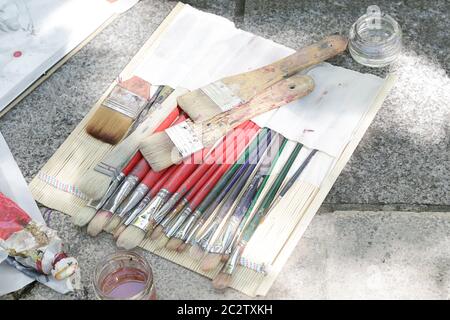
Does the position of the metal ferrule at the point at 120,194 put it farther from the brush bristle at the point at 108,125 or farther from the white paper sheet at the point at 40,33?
the white paper sheet at the point at 40,33

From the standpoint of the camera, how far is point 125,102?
6.61 feet

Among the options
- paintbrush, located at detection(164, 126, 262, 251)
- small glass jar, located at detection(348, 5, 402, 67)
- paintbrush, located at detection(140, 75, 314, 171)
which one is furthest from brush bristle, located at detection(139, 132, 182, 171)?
small glass jar, located at detection(348, 5, 402, 67)

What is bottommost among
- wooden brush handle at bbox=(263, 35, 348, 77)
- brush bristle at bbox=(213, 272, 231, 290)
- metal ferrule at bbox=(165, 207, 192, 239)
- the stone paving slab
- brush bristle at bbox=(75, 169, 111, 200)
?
the stone paving slab

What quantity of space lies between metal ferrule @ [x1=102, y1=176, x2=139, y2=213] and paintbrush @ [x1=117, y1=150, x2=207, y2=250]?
61 millimetres

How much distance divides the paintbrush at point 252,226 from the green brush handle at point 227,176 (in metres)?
0.09

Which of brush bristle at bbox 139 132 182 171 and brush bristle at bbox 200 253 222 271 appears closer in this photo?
brush bristle at bbox 200 253 222 271

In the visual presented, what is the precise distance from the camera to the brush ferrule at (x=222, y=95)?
1945 mm

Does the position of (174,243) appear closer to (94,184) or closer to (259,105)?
(94,184)

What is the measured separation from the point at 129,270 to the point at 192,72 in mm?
628

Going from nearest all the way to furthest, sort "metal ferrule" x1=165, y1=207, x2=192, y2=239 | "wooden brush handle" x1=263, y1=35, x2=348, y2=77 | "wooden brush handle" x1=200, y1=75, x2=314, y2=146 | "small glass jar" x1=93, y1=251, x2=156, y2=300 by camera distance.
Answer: "small glass jar" x1=93, y1=251, x2=156, y2=300
"metal ferrule" x1=165, y1=207, x2=192, y2=239
"wooden brush handle" x1=200, y1=75, x2=314, y2=146
"wooden brush handle" x1=263, y1=35, x2=348, y2=77

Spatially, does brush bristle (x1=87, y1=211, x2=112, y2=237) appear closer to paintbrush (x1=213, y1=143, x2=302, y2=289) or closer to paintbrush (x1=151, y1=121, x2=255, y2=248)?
paintbrush (x1=151, y1=121, x2=255, y2=248)

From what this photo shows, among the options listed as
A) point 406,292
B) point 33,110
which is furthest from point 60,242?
point 406,292

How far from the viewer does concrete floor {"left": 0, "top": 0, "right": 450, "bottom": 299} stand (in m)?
1.75

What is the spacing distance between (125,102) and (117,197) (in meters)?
0.30
